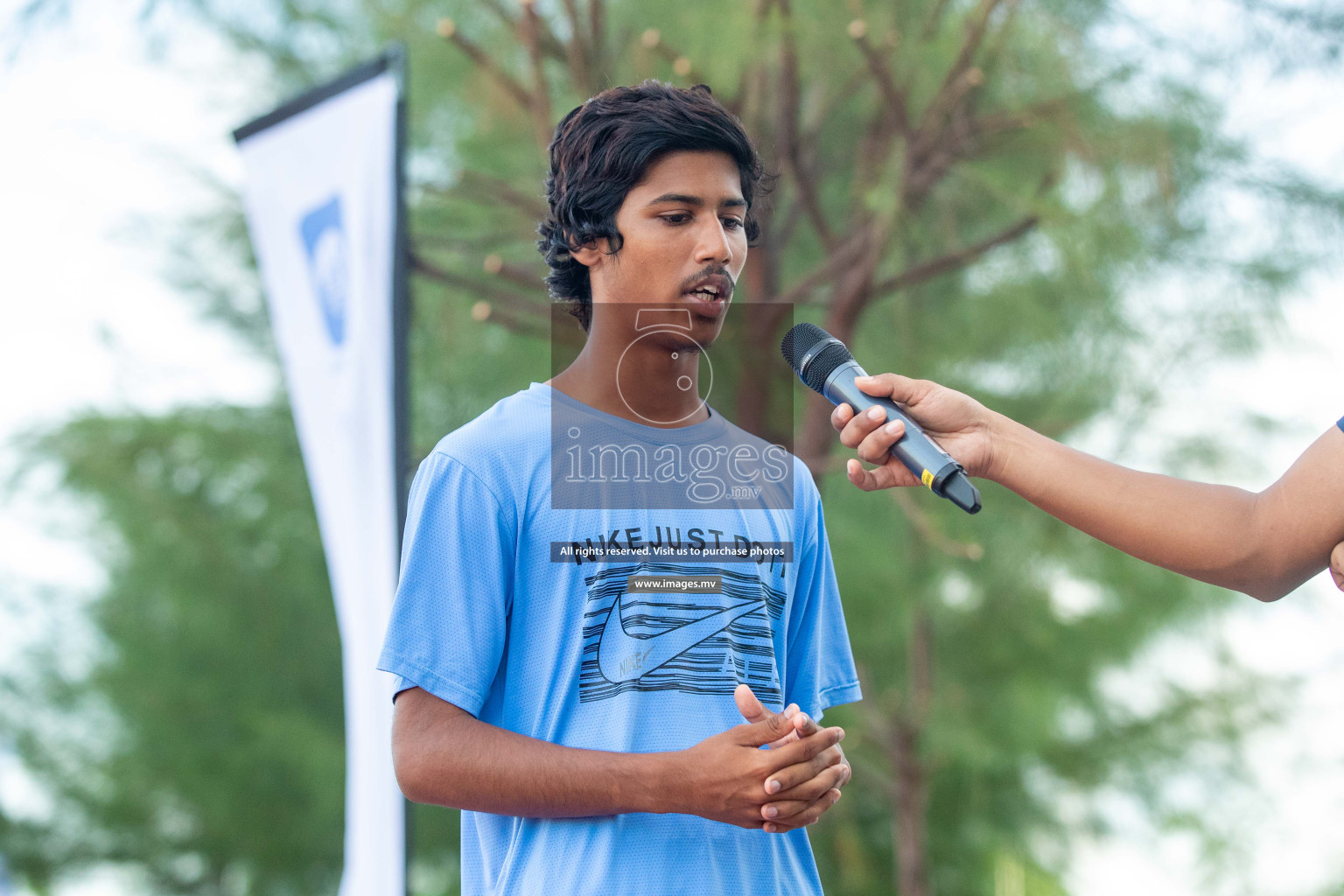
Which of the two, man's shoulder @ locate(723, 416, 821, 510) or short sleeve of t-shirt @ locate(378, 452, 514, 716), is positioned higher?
man's shoulder @ locate(723, 416, 821, 510)

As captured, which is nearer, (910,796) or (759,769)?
(759,769)

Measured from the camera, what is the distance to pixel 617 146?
4.92ft

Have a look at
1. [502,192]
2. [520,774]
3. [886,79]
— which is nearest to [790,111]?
[886,79]

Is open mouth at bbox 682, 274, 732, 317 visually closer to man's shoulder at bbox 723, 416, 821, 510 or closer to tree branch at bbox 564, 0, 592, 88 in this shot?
man's shoulder at bbox 723, 416, 821, 510

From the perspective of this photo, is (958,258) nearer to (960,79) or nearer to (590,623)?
(960,79)

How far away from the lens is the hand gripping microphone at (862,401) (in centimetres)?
126

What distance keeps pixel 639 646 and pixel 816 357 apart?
444 mm

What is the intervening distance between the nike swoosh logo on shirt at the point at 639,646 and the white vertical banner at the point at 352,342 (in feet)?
5.28

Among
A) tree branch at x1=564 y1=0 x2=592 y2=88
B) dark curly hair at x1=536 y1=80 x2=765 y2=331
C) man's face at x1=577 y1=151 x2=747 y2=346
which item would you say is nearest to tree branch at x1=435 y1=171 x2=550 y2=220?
tree branch at x1=564 y1=0 x2=592 y2=88

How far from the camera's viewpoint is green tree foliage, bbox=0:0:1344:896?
4.02m

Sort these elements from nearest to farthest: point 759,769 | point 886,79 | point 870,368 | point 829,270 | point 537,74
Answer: point 759,769
point 886,79
point 537,74
point 829,270
point 870,368

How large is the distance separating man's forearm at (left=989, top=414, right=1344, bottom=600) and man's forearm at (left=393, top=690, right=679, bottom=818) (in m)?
0.63

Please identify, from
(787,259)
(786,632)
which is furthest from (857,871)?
(786,632)

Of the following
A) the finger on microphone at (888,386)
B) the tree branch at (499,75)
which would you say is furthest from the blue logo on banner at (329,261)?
the finger on microphone at (888,386)
